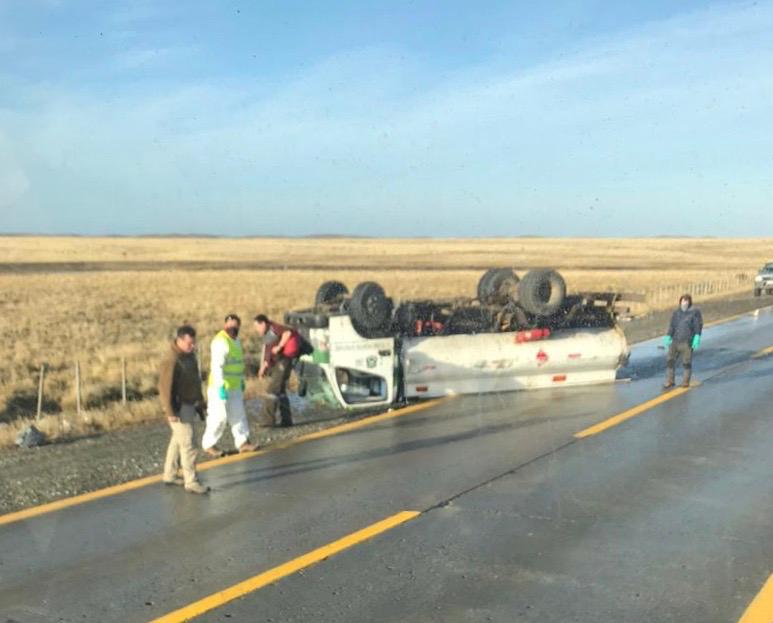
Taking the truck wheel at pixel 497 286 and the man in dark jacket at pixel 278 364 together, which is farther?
the truck wheel at pixel 497 286

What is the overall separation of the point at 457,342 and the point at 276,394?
3.19 meters

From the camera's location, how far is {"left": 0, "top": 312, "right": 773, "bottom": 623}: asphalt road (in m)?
4.98

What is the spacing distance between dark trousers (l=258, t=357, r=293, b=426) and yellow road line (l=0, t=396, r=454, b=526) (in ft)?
2.08

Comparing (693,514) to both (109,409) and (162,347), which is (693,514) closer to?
(109,409)

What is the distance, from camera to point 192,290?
46438 mm

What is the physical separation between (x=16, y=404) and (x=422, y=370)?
725cm

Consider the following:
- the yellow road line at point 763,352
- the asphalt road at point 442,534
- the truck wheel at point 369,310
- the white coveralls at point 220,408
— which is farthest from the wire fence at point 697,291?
the white coveralls at point 220,408

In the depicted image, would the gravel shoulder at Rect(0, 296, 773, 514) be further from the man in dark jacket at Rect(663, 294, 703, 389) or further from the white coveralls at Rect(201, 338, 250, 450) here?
the man in dark jacket at Rect(663, 294, 703, 389)

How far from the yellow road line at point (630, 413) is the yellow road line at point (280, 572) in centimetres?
378

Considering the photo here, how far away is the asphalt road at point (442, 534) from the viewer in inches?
196

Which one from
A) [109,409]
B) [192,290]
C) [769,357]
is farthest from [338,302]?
[192,290]

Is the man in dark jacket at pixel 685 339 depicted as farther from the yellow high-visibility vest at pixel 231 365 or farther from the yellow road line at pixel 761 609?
the yellow road line at pixel 761 609

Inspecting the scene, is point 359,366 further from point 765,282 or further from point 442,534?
point 765,282

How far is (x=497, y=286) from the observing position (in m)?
14.0
